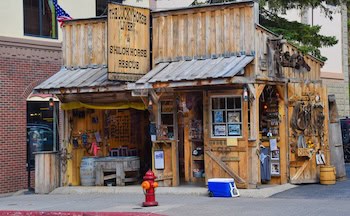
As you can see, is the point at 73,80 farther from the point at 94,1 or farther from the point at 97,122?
→ the point at 94,1

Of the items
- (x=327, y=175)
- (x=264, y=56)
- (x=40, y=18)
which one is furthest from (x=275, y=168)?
(x=40, y=18)

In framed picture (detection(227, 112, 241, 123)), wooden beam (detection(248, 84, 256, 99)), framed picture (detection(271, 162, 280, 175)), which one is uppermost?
wooden beam (detection(248, 84, 256, 99))

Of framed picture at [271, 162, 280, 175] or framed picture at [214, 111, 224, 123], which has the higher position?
Answer: framed picture at [214, 111, 224, 123]

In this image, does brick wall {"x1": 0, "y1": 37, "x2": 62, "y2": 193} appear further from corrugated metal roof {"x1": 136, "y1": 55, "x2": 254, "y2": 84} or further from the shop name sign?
corrugated metal roof {"x1": 136, "y1": 55, "x2": 254, "y2": 84}

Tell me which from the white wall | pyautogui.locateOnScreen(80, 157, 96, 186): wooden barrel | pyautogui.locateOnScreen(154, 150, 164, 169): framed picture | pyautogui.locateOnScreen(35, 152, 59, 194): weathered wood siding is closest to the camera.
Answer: pyautogui.locateOnScreen(154, 150, 164, 169): framed picture

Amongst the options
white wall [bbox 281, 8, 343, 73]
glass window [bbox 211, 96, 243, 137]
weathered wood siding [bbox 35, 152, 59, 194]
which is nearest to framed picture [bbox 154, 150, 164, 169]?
glass window [bbox 211, 96, 243, 137]

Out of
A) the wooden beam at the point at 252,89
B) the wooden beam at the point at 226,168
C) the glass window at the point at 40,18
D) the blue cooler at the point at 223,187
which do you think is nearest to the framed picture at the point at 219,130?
the wooden beam at the point at 226,168

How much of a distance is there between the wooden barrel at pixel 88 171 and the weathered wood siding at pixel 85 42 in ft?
9.34

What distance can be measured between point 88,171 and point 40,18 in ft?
20.8

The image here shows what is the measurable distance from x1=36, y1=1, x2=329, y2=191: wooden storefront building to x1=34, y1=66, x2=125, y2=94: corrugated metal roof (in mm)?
35

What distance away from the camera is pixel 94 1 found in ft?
80.2

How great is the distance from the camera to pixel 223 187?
16.3 metres

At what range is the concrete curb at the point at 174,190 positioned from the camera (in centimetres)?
1655

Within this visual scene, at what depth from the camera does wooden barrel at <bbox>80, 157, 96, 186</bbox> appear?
19.3 m
